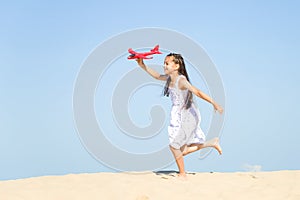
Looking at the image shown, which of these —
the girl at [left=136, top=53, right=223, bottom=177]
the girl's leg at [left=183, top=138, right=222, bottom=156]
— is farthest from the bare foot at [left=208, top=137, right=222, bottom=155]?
the girl at [left=136, top=53, right=223, bottom=177]

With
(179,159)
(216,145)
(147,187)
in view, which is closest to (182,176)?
(179,159)

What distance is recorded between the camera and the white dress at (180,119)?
6.25 m

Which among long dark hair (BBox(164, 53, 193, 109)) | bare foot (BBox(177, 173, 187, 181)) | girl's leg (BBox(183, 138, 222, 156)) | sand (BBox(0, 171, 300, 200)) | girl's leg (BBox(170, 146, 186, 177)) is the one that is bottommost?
sand (BBox(0, 171, 300, 200))

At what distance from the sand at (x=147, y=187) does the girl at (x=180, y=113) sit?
46 cm

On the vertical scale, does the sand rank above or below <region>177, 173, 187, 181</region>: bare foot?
below

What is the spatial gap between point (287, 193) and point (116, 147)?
114 inches

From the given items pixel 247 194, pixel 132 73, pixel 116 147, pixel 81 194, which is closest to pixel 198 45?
pixel 132 73

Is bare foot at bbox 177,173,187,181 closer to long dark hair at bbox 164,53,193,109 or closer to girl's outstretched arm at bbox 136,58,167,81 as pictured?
long dark hair at bbox 164,53,193,109

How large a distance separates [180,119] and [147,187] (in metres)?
1.28

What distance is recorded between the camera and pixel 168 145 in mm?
6332

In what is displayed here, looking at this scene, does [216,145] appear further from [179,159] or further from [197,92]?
[197,92]

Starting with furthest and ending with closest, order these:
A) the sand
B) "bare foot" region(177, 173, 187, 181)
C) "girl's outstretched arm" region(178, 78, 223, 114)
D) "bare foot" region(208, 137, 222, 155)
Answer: "bare foot" region(208, 137, 222, 155) → "bare foot" region(177, 173, 187, 181) → "girl's outstretched arm" region(178, 78, 223, 114) → the sand

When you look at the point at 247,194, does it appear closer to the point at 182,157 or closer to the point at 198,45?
the point at 182,157

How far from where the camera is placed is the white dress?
6250mm
